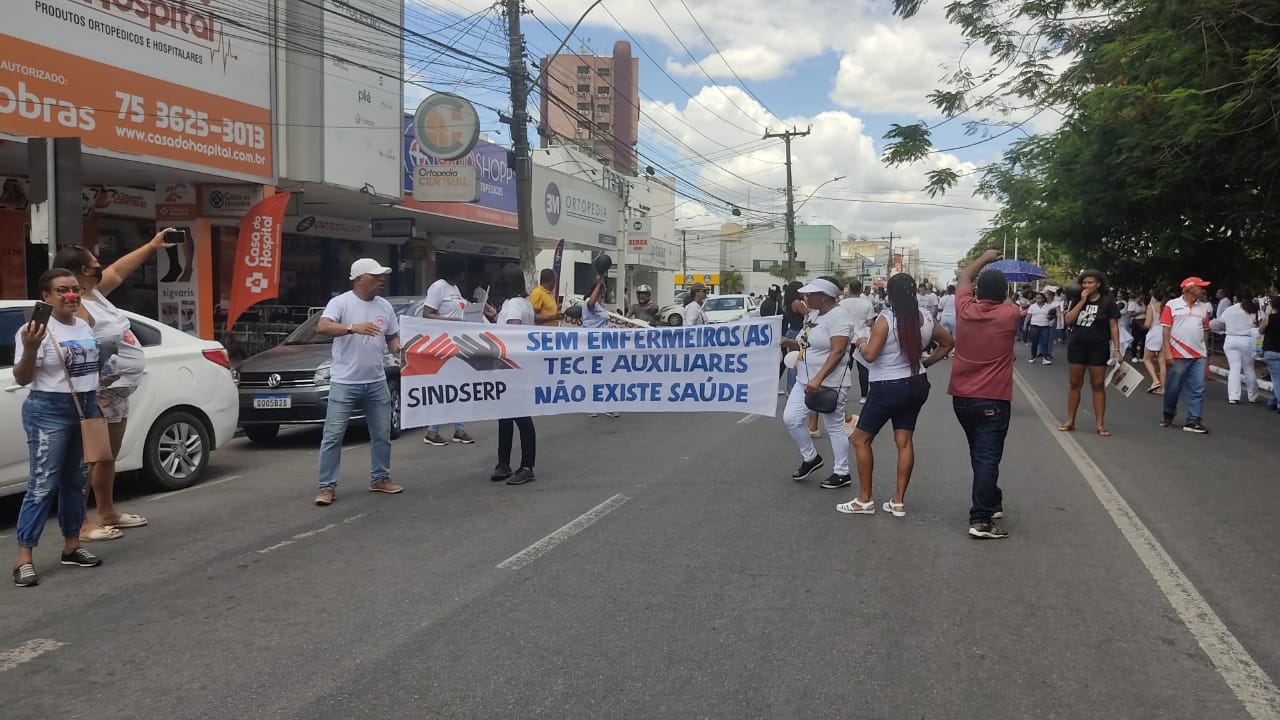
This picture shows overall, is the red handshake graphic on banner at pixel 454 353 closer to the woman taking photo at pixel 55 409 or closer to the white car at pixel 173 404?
the white car at pixel 173 404

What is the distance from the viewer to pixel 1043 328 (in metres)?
23.5

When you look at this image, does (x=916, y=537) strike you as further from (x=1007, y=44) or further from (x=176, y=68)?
(x=176, y=68)

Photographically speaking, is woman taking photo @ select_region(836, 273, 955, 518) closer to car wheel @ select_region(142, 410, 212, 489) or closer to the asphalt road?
the asphalt road

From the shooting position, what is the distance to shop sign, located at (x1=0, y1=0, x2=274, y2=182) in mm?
12531

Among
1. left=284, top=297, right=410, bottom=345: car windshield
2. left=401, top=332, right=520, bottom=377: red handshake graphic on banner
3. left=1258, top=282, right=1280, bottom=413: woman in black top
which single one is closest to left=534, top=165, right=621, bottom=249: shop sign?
left=284, top=297, right=410, bottom=345: car windshield

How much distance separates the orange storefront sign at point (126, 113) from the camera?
40.7ft

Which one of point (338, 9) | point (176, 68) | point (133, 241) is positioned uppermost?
point (338, 9)

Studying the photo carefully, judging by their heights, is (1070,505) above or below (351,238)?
below

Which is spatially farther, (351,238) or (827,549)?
(351,238)

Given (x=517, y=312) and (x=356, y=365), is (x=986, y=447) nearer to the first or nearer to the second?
(x=517, y=312)

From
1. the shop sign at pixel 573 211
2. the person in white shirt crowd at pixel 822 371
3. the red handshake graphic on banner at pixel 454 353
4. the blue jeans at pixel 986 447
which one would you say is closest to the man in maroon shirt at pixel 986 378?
the blue jeans at pixel 986 447

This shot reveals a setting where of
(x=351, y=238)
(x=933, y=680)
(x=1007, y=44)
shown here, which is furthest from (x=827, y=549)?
(x=351, y=238)

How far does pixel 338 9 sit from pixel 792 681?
17.6m

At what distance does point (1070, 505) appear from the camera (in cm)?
752
